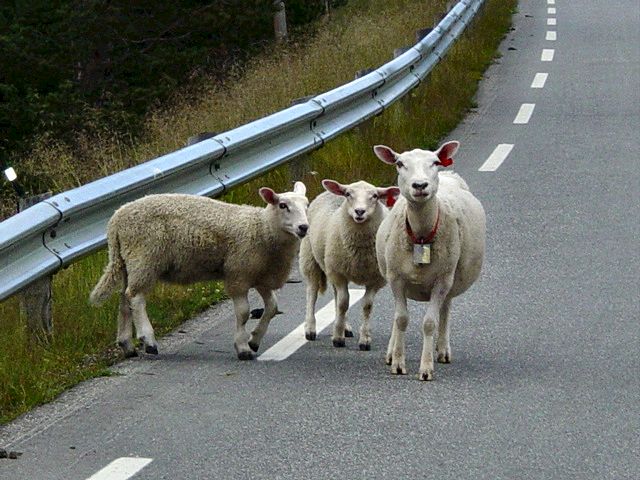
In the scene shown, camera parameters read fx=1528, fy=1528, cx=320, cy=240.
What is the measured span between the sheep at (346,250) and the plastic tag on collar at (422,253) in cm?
56

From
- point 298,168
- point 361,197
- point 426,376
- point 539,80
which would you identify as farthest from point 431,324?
point 539,80

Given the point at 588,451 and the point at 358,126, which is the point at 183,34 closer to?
the point at 358,126

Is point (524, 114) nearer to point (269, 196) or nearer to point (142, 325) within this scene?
point (269, 196)

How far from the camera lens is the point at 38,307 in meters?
7.97

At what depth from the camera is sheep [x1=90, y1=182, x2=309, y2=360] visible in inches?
319

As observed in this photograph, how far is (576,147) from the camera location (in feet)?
50.7

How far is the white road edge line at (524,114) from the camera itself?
17078mm

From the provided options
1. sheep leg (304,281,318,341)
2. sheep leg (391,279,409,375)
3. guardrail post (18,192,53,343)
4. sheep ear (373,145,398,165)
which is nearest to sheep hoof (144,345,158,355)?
guardrail post (18,192,53,343)

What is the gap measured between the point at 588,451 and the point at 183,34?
2646cm

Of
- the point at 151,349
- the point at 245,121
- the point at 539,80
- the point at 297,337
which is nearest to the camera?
the point at 151,349

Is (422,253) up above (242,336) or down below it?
above

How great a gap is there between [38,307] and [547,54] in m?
16.1

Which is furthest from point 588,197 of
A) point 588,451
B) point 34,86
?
point 34,86

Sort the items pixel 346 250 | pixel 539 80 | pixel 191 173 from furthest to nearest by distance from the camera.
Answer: pixel 539 80 < pixel 191 173 < pixel 346 250
